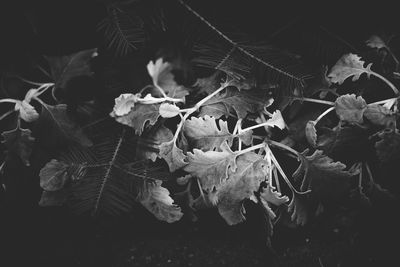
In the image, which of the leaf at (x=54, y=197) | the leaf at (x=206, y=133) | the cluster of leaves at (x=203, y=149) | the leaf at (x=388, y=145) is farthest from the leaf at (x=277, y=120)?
the leaf at (x=54, y=197)

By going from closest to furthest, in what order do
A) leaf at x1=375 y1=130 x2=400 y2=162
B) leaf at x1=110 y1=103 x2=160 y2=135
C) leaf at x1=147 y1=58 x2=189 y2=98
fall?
leaf at x1=375 y1=130 x2=400 y2=162 < leaf at x1=110 y1=103 x2=160 y2=135 < leaf at x1=147 y1=58 x2=189 y2=98

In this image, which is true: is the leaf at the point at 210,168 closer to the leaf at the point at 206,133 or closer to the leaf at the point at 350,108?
the leaf at the point at 206,133

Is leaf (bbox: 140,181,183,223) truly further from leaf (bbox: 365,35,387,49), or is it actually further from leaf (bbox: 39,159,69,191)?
leaf (bbox: 365,35,387,49)

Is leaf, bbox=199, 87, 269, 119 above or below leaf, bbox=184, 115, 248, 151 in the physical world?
above

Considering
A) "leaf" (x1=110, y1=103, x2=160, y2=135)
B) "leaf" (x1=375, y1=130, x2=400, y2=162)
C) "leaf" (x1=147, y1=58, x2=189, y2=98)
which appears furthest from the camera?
"leaf" (x1=147, y1=58, x2=189, y2=98)

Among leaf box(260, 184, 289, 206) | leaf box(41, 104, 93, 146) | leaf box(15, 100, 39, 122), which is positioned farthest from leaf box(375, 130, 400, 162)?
leaf box(15, 100, 39, 122)

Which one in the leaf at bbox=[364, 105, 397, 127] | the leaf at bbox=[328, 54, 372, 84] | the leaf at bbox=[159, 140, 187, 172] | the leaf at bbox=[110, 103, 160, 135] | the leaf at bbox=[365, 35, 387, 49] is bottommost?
the leaf at bbox=[159, 140, 187, 172]

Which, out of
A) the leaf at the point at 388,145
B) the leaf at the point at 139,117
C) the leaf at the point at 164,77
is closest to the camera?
the leaf at the point at 388,145
